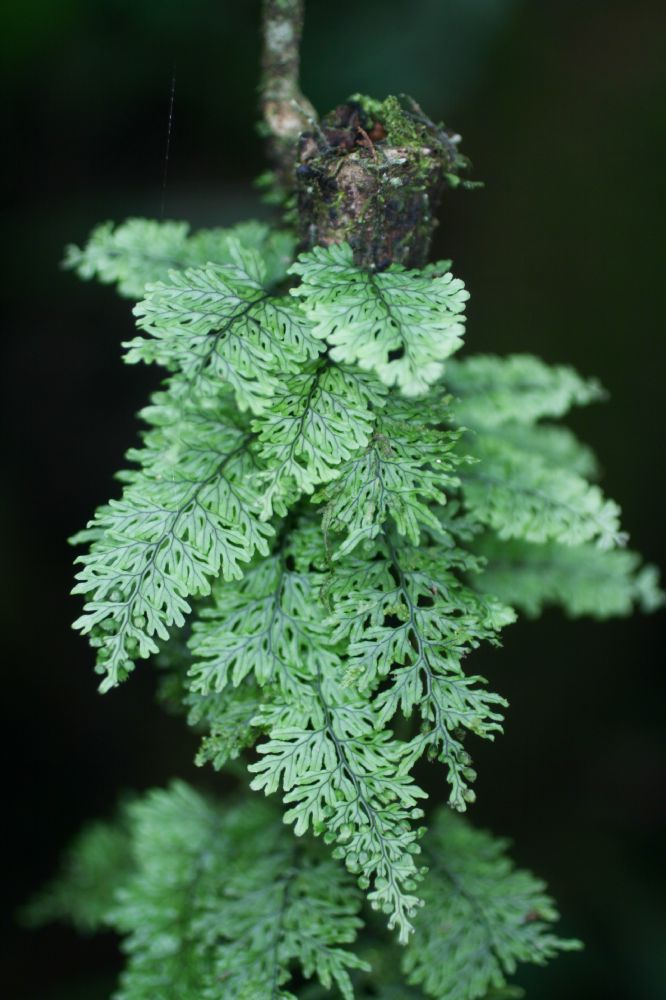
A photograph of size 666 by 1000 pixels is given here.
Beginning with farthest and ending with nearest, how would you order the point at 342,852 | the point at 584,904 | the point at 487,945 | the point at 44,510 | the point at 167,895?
1. the point at 44,510
2. the point at 584,904
3. the point at 167,895
4. the point at 487,945
5. the point at 342,852

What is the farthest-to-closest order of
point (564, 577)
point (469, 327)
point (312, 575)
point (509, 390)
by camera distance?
point (469, 327)
point (564, 577)
point (509, 390)
point (312, 575)

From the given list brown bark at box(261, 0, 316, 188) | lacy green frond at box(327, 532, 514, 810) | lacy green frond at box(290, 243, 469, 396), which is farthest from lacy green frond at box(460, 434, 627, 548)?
brown bark at box(261, 0, 316, 188)

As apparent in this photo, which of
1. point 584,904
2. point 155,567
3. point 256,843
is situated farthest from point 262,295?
point 584,904

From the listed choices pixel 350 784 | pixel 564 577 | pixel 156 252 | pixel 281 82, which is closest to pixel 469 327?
pixel 564 577

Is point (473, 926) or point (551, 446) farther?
point (551, 446)

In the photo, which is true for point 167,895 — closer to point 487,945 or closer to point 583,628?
point 487,945

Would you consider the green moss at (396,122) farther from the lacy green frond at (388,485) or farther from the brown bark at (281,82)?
the lacy green frond at (388,485)

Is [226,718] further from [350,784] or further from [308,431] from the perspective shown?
[308,431]
